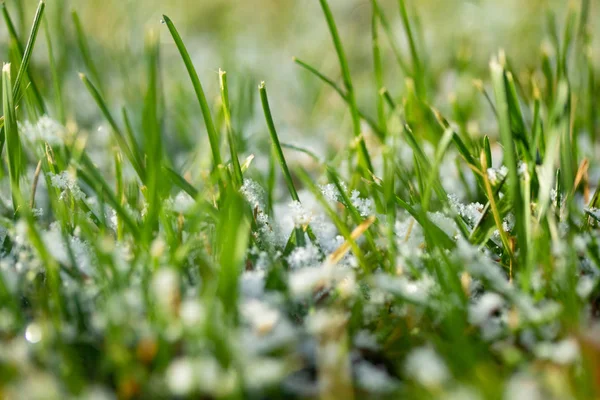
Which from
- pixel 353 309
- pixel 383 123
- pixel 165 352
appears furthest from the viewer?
pixel 383 123

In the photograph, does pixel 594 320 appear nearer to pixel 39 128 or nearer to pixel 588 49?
pixel 39 128

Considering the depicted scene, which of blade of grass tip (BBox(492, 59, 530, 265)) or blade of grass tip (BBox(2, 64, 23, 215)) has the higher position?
blade of grass tip (BBox(2, 64, 23, 215))

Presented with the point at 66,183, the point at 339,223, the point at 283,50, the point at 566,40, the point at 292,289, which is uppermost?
the point at 283,50

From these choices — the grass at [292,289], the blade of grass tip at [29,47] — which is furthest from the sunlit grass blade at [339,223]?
the blade of grass tip at [29,47]

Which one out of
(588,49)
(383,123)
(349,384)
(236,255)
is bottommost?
(349,384)

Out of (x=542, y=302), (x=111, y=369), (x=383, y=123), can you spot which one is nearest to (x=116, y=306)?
(x=111, y=369)

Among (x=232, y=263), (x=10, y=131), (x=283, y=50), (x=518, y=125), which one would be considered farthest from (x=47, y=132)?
(x=283, y=50)

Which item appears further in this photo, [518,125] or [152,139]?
[518,125]

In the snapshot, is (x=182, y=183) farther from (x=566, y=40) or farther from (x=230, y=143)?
(x=566, y=40)

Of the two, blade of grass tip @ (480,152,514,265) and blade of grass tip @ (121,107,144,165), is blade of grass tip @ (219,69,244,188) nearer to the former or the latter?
blade of grass tip @ (121,107,144,165)

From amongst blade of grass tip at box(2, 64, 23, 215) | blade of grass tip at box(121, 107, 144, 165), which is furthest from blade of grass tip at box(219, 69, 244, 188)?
blade of grass tip at box(2, 64, 23, 215)

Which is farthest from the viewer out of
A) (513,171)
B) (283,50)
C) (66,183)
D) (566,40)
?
(283,50)
